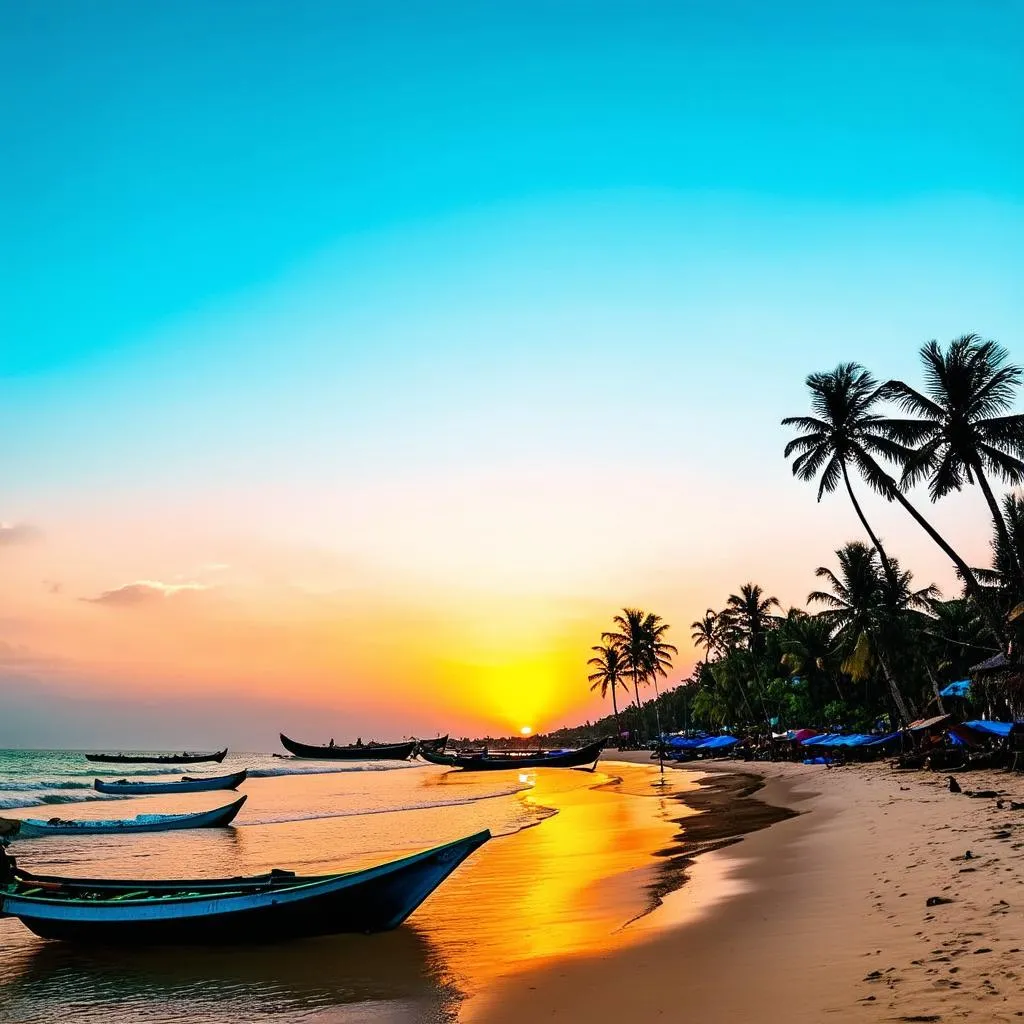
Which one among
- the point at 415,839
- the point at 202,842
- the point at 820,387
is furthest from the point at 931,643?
the point at 202,842

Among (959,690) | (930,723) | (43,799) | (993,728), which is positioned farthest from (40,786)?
(959,690)

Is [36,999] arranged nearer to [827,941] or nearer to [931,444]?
[827,941]

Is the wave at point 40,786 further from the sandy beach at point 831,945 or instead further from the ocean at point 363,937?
the sandy beach at point 831,945

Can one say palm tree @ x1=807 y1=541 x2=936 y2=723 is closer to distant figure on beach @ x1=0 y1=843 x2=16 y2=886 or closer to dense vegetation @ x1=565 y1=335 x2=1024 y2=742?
dense vegetation @ x1=565 y1=335 x2=1024 y2=742

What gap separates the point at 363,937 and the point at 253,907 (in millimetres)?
1593

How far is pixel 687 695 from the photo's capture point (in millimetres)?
107812

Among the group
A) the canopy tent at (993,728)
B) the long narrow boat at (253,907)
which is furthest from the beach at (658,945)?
the canopy tent at (993,728)

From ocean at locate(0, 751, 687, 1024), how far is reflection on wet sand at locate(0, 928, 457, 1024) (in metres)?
0.03

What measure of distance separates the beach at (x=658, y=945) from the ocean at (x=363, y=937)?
0.05 meters

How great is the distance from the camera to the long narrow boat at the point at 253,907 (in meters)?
10.2

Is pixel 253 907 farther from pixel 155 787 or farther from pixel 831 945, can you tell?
pixel 155 787

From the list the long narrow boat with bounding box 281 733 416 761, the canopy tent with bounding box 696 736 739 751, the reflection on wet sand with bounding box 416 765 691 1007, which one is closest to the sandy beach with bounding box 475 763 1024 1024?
the reflection on wet sand with bounding box 416 765 691 1007

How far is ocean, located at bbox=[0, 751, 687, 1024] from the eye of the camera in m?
8.20

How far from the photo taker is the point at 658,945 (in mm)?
8805
